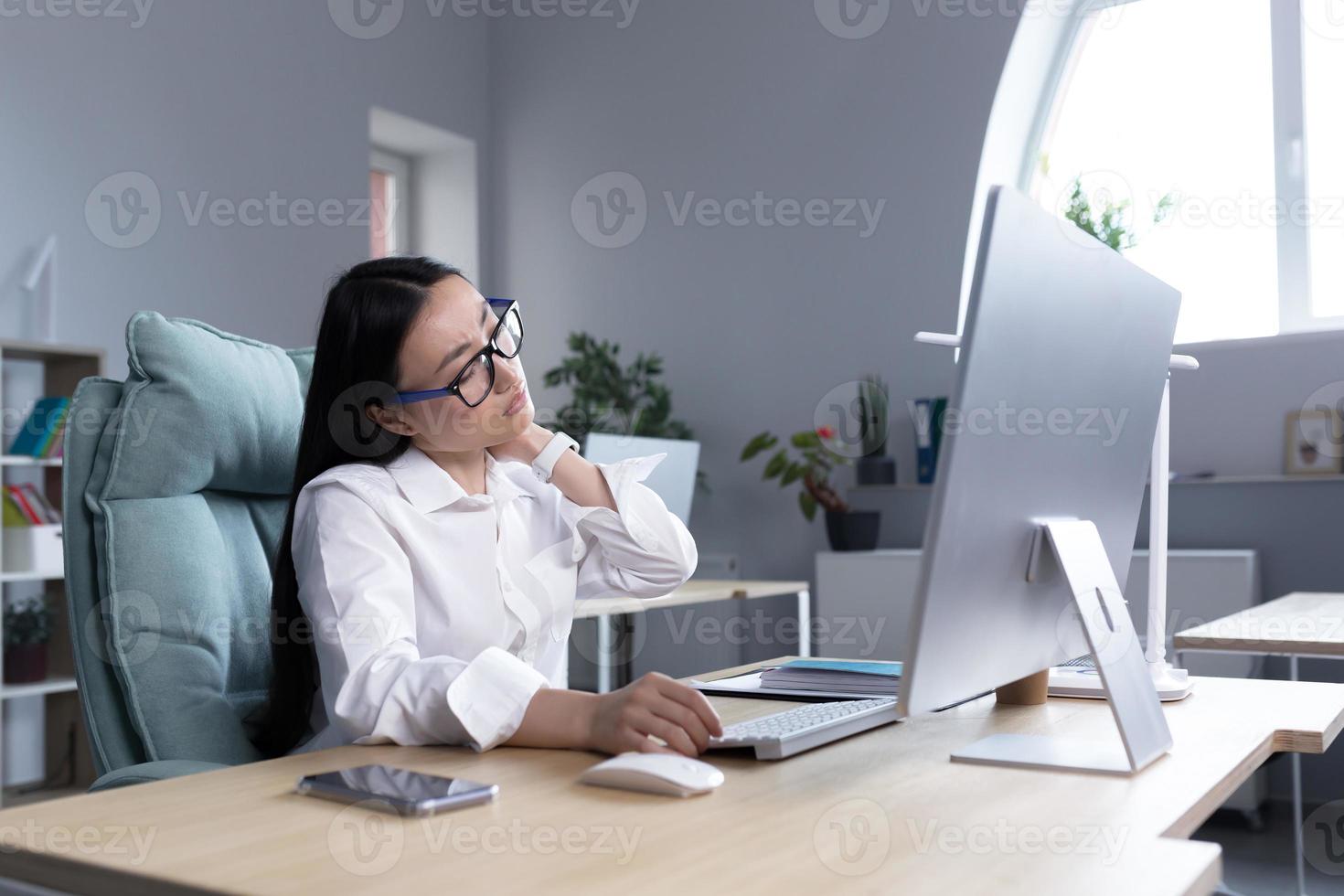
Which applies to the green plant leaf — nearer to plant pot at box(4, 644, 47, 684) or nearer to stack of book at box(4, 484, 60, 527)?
stack of book at box(4, 484, 60, 527)

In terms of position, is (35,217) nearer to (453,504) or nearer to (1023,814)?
(453,504)

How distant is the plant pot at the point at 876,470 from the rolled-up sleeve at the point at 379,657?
321 centimetres

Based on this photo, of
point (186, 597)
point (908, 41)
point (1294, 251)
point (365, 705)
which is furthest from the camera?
point (908, 41)

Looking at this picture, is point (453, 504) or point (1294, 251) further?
point (1294, 251)

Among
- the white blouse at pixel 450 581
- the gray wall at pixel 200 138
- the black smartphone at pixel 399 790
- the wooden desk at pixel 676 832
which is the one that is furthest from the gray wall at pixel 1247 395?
the black smartphone at pixel 399 790

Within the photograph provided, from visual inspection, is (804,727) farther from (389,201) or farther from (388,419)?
(389,201)

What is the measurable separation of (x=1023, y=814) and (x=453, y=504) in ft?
2.64

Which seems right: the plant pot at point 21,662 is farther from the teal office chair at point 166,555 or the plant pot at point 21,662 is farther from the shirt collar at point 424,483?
the shirt collar at point 424,483

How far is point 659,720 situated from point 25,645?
3.33m

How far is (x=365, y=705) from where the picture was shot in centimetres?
108

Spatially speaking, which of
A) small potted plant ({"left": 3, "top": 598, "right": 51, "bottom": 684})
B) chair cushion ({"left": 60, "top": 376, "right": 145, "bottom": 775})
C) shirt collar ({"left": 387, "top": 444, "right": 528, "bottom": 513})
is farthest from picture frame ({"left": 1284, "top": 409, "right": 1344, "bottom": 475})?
small potted plant ({"left": 3, "top": 598, "right": 51, "bottom": 684})

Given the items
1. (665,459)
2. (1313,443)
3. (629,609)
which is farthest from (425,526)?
(1313,443)

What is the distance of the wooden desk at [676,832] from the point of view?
2.23ft

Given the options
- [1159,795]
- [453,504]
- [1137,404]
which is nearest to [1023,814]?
[1159,795]
